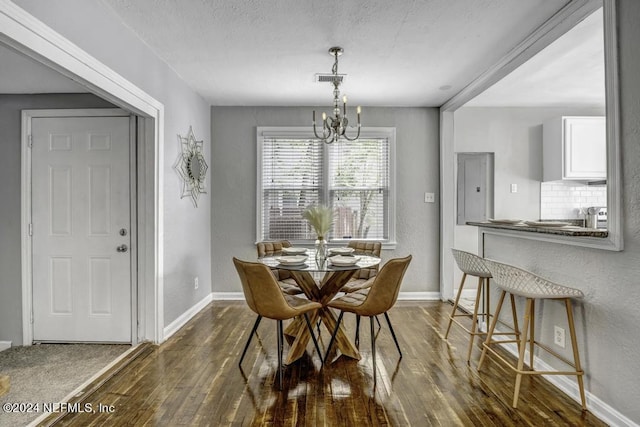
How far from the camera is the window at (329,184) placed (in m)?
4.73

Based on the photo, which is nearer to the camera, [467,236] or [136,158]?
[136,158]

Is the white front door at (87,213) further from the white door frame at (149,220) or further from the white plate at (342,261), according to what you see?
the white plate at (342,261)

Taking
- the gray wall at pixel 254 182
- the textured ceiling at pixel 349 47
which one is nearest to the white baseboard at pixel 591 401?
the gray wall at pixel 254 182

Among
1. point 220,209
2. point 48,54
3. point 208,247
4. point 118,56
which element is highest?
point 118,56

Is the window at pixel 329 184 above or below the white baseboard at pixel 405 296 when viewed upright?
above

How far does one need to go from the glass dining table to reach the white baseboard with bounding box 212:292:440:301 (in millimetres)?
1798

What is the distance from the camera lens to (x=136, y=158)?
3.11m

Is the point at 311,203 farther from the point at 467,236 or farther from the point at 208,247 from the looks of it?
the point at 467,236

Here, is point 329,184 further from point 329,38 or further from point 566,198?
point 566,198

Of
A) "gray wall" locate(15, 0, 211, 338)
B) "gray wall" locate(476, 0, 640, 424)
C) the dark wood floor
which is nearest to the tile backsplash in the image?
the dark wood floor

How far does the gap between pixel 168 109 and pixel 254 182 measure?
60.7 inches

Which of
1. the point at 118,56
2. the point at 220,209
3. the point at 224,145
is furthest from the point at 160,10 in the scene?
the point at 220,209

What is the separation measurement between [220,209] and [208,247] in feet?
1.66

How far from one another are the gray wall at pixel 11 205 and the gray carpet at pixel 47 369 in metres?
0.30
